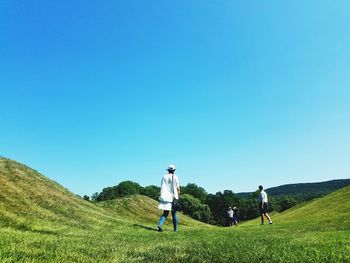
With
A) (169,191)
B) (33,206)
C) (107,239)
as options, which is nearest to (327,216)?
(169,191)

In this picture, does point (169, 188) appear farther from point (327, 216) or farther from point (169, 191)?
point (327, 216)

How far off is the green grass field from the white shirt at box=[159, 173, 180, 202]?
2.06 metres

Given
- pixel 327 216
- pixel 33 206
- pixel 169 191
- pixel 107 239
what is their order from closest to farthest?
pixel 107 239 < pixel 33 206 < pixel 169 191 < pixel 327 216

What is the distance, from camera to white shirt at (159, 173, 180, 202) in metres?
20.9

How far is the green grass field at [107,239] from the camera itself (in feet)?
25.7

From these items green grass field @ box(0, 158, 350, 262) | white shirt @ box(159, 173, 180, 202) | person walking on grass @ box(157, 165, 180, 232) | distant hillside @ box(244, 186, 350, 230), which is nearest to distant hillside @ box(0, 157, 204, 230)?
green grass field @ box(0, 158, 350, 262)

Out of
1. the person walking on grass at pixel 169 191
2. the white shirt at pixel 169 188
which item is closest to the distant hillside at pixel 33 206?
the person walking on grass at pixel 169 191

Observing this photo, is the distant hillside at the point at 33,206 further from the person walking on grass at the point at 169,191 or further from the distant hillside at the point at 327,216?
the distant hillside at the point at 327,216

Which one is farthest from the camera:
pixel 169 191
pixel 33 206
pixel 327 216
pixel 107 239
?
pixel 327 216

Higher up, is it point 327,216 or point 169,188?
point 169,188

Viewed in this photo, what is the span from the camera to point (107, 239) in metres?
13.2

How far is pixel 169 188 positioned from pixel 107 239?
8.19 m

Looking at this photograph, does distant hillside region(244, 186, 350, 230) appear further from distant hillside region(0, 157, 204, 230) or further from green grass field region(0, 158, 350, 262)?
distant hillside region(0, 157, 204, 230)

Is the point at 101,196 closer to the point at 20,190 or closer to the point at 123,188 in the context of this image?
the point at 123,188
